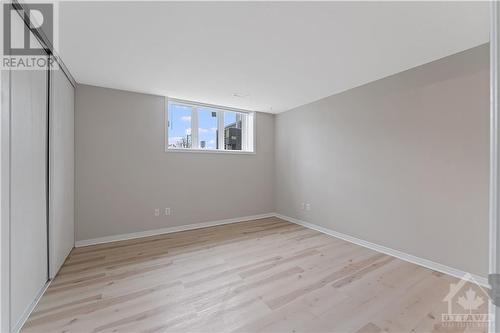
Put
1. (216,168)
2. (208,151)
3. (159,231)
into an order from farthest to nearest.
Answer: (216,168), (208,151), (159,231)

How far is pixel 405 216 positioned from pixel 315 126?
198cm

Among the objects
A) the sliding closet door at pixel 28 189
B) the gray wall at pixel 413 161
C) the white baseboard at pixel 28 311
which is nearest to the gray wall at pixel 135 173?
the sliding closet door at pixel 28 189

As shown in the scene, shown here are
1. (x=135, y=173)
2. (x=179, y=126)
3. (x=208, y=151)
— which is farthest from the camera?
(x=208, y=151)

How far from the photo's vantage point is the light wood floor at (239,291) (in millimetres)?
1566

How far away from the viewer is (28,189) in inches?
65.8

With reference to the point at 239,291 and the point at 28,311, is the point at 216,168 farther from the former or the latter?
the point at 28,311

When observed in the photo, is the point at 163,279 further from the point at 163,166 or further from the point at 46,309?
the point at 163,166

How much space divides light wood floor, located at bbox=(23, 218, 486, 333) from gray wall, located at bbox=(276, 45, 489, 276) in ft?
1.36

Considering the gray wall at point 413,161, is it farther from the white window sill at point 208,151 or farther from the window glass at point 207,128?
the window glass at point 207,128

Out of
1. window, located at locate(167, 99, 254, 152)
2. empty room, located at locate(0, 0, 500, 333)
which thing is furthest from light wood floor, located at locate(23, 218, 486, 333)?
window, located at locate(167, 99, 254, 152)

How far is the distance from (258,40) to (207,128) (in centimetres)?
236

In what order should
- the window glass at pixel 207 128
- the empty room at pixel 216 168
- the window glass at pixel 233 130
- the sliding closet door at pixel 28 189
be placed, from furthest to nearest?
1. the window glass at pixel 233 130
2. the window glass at pixel 207 128
3. the empty room at pixel 216 168
4. the sliding closet door at pixel 28 189

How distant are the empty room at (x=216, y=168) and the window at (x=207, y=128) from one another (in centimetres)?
4

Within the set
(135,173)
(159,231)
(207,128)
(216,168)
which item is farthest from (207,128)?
(159,231)
